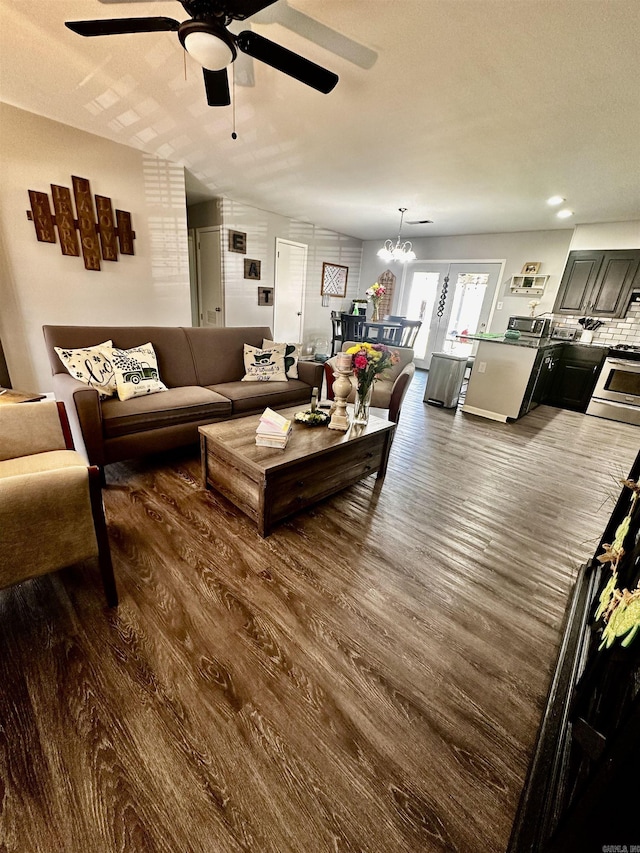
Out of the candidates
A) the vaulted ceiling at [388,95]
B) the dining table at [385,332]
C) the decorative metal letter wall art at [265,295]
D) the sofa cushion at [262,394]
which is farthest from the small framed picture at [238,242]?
the sofa cushion at [262,394]

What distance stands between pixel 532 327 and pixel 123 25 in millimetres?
4829

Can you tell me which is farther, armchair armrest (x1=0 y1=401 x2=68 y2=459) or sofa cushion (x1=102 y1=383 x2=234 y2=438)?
sofa cushion (x1=102 y1=383 x2=234 y2=438)

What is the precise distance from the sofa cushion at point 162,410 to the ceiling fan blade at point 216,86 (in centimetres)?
183

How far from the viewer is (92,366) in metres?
2.33

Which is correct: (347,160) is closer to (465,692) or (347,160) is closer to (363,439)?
(363,439)

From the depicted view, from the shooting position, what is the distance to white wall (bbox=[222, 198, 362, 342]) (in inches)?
205

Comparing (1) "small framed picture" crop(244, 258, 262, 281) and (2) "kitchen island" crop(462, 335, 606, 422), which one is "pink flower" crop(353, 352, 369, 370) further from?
(1) "small framed picture" crop(244, 258, 262, 281)

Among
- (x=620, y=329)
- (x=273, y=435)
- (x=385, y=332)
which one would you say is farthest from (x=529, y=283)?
(x=273, y=435)

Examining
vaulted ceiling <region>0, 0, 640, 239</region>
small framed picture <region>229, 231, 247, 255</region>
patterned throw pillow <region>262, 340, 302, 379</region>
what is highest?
vaulted ceiling <region>0, 0, 640, 239</region>

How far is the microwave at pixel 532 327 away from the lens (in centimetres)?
437

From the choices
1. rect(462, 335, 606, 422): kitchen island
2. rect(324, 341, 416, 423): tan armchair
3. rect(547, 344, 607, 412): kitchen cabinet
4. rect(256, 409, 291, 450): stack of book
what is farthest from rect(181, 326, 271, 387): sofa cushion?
rect(547, 344, 607, 412): kitchen cabinet

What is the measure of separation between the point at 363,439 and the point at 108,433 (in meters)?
1.64

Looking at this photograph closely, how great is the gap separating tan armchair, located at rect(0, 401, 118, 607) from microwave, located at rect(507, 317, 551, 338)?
4.94 m

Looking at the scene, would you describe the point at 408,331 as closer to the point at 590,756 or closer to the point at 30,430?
the point at 30,430
